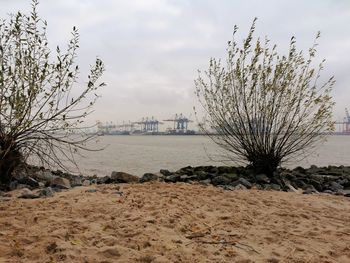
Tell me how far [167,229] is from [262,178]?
6.48 meters

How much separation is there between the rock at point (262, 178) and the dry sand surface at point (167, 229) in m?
3.21

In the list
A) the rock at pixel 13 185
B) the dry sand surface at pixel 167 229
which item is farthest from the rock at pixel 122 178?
the dry sand surface at pixel 167 229

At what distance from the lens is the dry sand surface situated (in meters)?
4.18

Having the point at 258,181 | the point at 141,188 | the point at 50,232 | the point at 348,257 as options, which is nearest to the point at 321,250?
the point at 348,257

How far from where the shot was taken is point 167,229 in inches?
197

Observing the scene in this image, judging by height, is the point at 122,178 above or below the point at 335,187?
above

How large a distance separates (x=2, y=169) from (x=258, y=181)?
22.7 feet

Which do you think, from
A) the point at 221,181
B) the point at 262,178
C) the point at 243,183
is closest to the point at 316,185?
the point at 262,178

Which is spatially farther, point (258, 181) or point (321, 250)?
point (258, 181)

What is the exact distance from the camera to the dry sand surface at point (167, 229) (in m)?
4.18

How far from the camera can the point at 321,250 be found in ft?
15.3

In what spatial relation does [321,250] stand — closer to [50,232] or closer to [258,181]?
[50,232]

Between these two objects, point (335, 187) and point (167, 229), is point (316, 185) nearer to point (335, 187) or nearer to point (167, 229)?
point (335, 187)

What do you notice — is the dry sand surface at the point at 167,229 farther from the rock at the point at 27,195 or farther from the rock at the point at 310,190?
the rock at the point at 310,190
